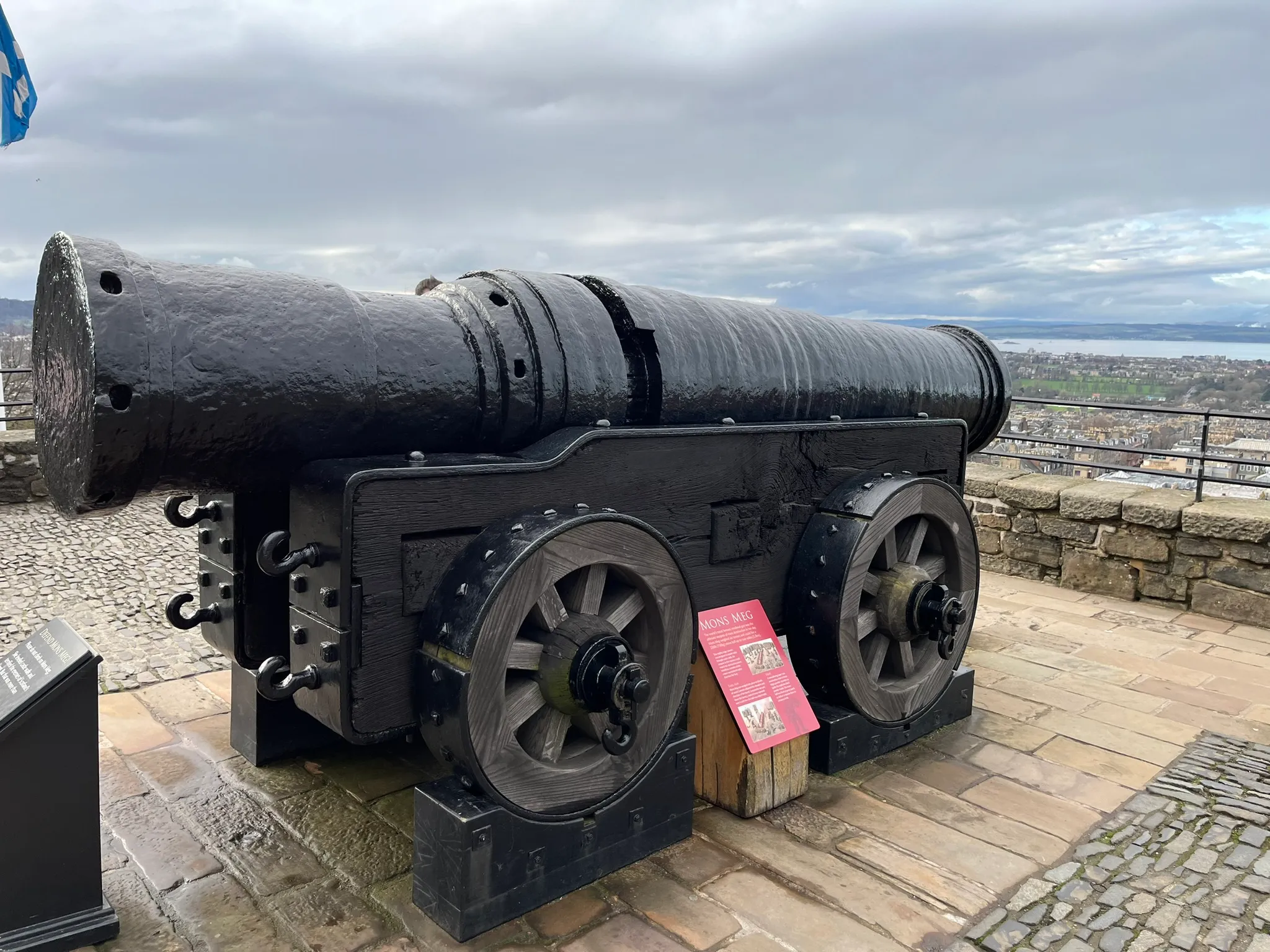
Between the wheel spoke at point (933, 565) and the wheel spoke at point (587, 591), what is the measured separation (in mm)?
1626

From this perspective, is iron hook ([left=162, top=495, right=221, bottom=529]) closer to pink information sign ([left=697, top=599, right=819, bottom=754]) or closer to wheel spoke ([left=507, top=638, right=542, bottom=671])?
wheel spoke ([left=507, top=638, right=542, bottom=671])

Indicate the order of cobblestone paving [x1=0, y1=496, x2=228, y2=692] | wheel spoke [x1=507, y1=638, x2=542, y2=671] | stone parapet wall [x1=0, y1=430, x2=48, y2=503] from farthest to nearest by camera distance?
stone parapet wall [x1=0, y1=430, x2=48, y2=503] < cobblestone paving [x1=0, y1=496, x2=228, y2=692] < wheel spoke [x1=507, y1=638, x2=542, y2=671]

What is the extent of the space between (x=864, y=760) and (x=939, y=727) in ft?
1.73

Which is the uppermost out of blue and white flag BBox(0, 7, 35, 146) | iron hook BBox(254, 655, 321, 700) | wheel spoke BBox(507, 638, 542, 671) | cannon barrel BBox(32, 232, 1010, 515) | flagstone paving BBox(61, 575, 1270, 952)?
blue and white flag BBox(0, 7, 35, 146)

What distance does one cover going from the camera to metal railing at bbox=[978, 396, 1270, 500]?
230 inches

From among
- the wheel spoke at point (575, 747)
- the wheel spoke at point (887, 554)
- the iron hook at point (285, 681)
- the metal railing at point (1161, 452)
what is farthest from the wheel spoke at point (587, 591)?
the metal railing at point (1161, 452)

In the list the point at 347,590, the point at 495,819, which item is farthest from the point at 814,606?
the point at 347,590

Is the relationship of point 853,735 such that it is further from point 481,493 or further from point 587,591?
point 481,493

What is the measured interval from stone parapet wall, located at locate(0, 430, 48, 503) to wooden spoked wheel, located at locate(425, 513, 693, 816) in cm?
723

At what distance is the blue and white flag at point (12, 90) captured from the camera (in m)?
7.00

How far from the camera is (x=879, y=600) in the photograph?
3.43 m

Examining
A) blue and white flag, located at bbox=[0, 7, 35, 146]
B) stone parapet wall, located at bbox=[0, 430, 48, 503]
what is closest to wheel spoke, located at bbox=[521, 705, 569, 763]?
blue and white flag, located at bbox=[0, 7, 35, 146]

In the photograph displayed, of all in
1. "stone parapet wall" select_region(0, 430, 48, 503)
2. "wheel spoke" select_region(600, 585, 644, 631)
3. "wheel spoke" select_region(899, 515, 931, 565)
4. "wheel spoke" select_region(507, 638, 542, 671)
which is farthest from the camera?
"stone parapet wall" select_region(0, 430, 48, 503)

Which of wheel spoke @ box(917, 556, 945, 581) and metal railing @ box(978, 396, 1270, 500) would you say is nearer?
wheel spoke @ box(917, 556, 945, 581)
